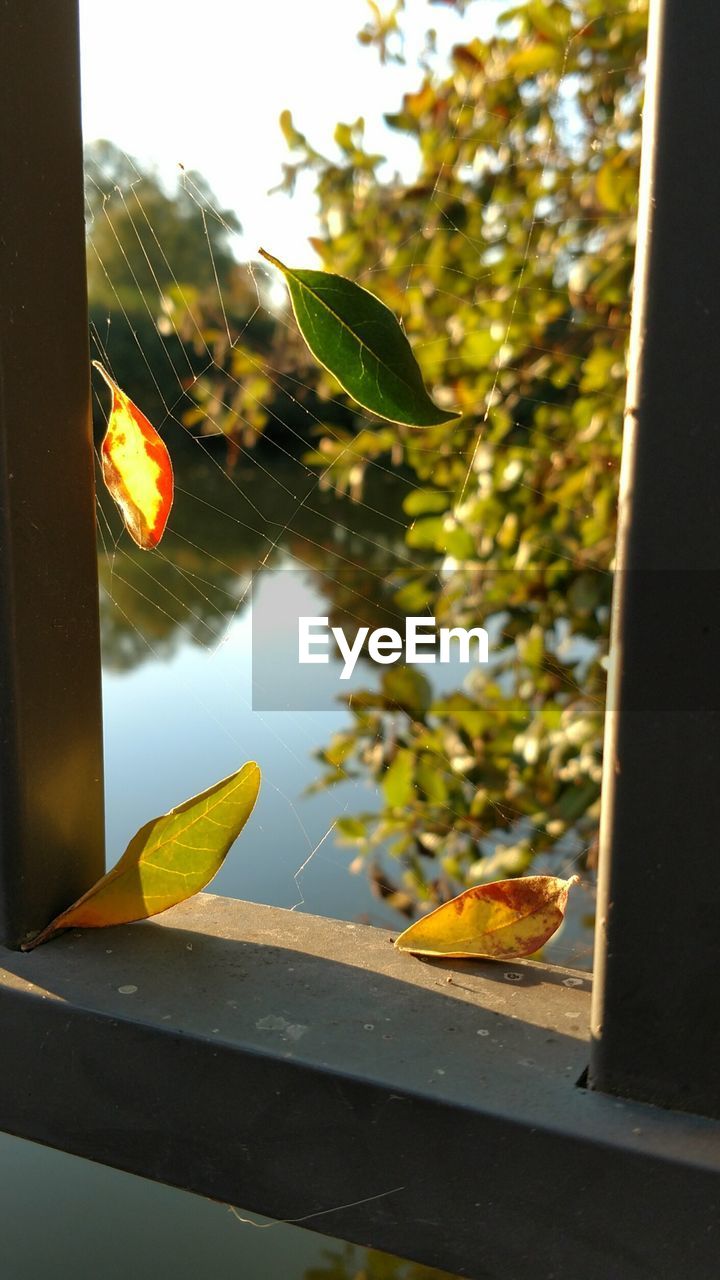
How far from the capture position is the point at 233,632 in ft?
2.21

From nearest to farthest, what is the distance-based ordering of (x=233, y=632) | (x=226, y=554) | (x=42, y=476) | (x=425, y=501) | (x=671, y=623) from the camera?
(x=671, y=623), (x=42, y=476), (x=233, y=632), (x=425, y=501), (x=226, y=554)

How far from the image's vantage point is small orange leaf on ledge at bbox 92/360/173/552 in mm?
396

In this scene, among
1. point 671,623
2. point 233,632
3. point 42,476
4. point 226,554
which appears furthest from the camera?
point 226,554

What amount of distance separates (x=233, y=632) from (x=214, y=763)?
23cm

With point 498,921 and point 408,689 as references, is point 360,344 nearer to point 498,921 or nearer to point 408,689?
point 498,921

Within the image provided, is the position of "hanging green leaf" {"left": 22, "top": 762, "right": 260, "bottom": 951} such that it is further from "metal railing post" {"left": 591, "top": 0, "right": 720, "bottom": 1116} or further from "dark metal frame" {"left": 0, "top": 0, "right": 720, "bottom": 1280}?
"metal railing post" {"left": 591, "top": 0, "right": 720, "bottom": 1116}

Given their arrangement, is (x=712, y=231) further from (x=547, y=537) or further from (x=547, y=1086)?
(x=547, y=537)

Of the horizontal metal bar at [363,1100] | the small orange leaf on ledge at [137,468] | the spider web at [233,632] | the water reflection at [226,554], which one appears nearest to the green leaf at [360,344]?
the small orange leaf on ledge at [137,468]

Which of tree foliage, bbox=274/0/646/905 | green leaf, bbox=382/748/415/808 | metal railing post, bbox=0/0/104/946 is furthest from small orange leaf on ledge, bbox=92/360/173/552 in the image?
green leaf, bbox=382/748/415/808

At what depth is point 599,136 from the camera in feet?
2.38

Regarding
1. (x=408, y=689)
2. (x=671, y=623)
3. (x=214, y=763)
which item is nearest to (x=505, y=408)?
(x=408, y=689)

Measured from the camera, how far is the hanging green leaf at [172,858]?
0.39m

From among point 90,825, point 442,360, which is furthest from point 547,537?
point 90,825

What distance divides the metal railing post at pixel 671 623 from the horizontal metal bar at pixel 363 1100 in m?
0.03
